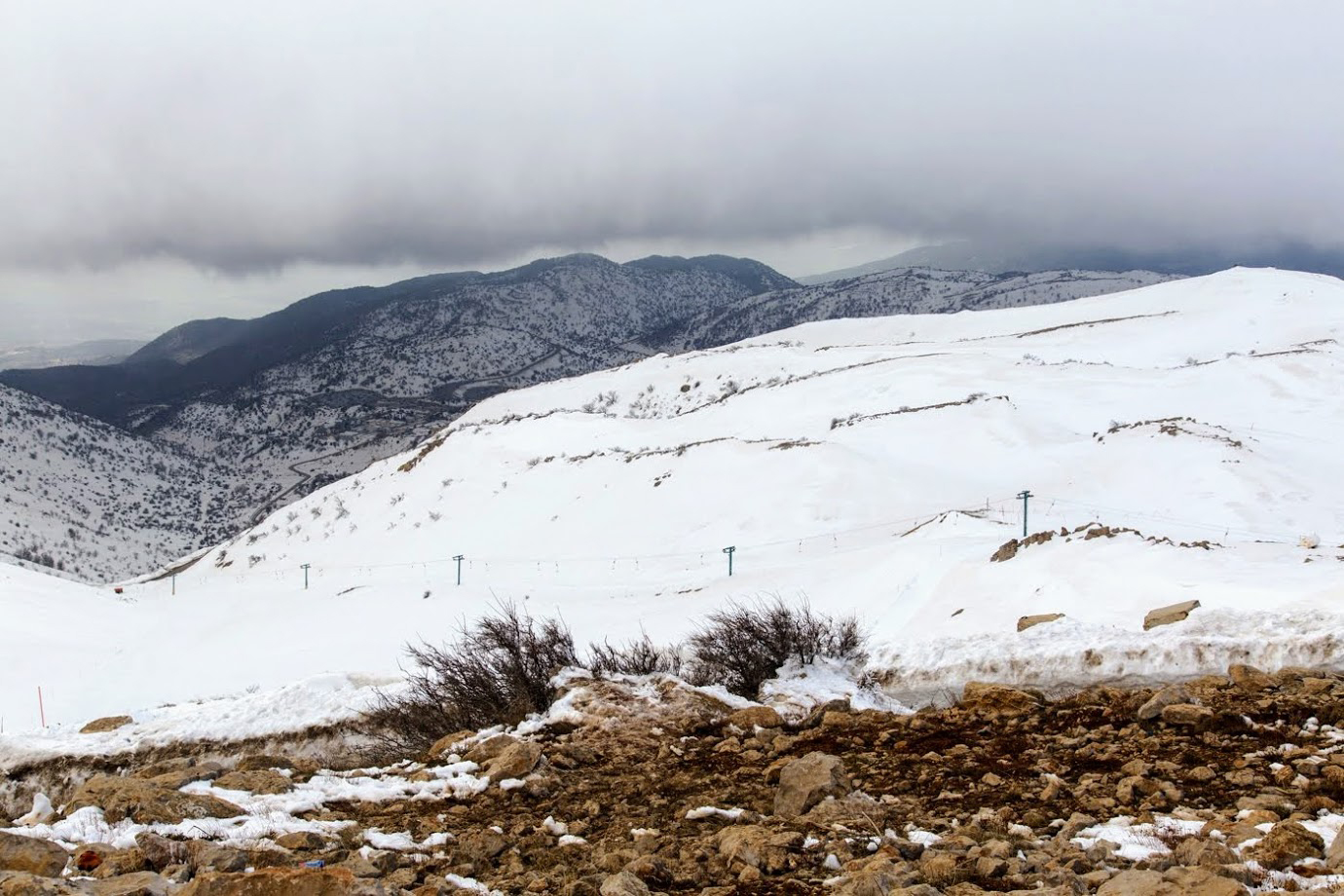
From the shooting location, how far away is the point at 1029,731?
6902mm

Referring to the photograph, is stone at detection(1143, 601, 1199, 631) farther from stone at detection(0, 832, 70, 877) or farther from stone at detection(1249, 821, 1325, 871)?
stone at detection(0, 832, 70, 877)

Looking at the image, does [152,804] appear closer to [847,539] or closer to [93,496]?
[847,539]

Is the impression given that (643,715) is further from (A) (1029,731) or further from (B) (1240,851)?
(B) (1240,851)

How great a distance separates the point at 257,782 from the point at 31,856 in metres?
2.00

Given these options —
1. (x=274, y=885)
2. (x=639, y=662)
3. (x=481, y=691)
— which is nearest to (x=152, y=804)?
(x=274, y=885)

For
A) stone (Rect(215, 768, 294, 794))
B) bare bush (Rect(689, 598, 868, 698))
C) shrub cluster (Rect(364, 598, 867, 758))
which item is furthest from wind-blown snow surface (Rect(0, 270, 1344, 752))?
stone (Rect(215, 768, 294, 794))

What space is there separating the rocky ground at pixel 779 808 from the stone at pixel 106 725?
19.1 ft

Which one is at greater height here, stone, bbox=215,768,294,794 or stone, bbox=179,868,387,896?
stone, bbox=179,868,387,896

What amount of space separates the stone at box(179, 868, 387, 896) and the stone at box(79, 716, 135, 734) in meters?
9.98

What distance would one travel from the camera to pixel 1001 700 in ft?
25.2

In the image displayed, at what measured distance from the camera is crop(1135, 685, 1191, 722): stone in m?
6.55

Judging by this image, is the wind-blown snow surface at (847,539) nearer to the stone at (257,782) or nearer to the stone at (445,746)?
the stone at (445,746)

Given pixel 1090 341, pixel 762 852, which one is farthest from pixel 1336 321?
pixel 762 852

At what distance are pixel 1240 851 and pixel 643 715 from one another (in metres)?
4.95
